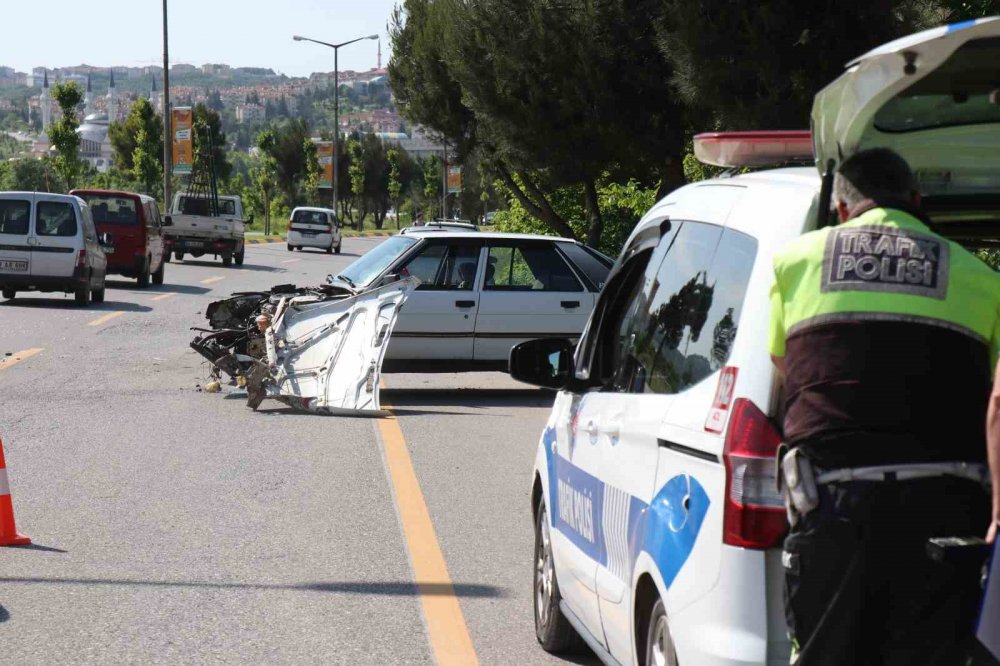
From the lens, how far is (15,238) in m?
24.2

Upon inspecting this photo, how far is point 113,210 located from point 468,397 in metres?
18.8

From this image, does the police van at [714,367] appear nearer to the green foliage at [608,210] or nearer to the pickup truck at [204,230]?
the green foliage at [608,210]

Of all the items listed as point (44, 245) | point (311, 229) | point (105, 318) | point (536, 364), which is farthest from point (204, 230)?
point (536, 364)

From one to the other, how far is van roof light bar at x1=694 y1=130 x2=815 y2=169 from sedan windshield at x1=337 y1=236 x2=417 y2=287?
32.8 ft

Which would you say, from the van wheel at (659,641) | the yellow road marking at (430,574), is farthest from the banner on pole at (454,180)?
the van wheel at (659,641)

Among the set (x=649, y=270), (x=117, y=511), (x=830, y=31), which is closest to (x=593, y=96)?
(x=830, y=31)

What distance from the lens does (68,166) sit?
2276 inches

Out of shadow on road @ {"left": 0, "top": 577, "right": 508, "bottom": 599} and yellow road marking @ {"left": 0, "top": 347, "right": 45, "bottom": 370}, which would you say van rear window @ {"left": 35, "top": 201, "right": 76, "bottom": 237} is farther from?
shadow on road @ {"left": 0, "top": 577, "right": 508, "bottom": 599}

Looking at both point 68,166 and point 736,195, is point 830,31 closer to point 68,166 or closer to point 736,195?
point 736,195

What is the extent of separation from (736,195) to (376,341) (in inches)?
355

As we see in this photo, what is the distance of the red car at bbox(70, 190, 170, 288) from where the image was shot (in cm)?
3105

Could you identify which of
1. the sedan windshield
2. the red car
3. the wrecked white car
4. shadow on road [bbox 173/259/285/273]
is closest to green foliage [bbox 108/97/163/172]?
→ shadow on road [bbox 173/259/285/273]

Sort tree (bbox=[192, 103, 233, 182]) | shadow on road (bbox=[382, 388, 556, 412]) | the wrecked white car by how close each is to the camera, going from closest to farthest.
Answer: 1. the wrecked white car
2. shadow on road (bbox=[382, 388, 556, 412])
3. tree (bbox=[192, 103, 233, 182])

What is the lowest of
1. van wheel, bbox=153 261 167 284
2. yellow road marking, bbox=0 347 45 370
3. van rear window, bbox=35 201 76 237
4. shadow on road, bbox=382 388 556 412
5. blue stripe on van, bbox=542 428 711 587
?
van wheel, bbox=153 261 167 284
